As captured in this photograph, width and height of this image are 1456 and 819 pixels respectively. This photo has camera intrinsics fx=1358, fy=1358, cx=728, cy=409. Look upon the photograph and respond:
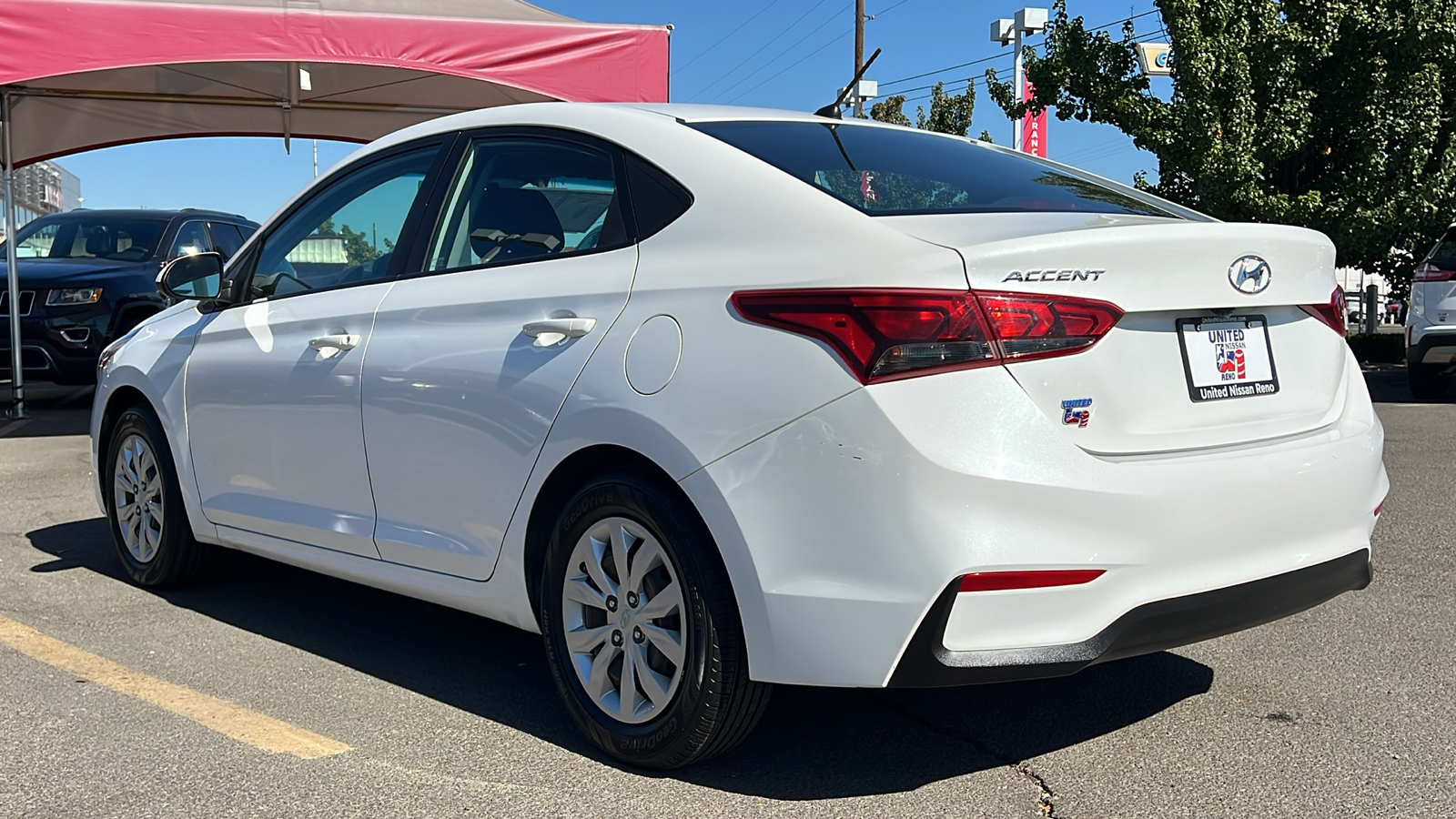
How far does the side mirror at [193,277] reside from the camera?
4.88m

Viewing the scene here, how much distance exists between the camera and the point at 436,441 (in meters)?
3.62

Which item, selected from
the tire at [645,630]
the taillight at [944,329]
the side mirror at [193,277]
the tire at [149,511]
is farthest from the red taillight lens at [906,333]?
the tire at [149,511]

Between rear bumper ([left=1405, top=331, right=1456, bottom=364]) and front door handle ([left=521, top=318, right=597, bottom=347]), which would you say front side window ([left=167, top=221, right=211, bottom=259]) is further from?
rear bumper ([left=1405, top=331, right=1456, bottom=364])

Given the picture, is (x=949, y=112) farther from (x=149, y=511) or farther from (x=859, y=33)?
(x=149, y=511)

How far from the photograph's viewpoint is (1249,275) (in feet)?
9.96

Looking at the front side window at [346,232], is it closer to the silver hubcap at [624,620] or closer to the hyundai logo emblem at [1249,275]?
the silver hubcap at [624,620]

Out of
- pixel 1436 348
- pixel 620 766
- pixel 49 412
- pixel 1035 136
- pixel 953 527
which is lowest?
pixel 49 412

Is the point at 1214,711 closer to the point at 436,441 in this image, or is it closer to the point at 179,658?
the point at 436,441

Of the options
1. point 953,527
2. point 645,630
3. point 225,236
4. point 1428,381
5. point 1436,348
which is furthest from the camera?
point 225,236

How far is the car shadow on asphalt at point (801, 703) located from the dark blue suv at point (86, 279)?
7.45m

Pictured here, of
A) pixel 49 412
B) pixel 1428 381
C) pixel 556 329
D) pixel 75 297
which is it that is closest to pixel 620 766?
pixel 556 329

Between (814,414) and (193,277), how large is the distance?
3051mm

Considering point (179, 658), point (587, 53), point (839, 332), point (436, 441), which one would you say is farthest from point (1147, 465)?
point (587, 53)

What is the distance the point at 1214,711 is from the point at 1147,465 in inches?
44.4
